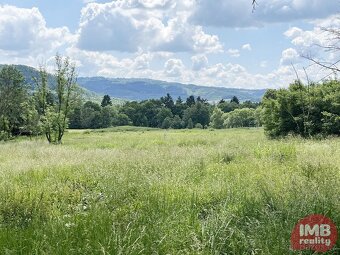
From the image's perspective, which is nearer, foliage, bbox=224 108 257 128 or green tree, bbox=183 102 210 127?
foliage, bbox=224 108 257 128

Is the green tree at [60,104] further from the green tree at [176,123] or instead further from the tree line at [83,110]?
the green tree at [176,123]

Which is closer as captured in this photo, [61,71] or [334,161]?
[334,161]

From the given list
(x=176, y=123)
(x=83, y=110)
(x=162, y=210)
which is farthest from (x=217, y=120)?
(x=162, y=210)

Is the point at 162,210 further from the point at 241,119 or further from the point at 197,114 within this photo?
the point at 197,114

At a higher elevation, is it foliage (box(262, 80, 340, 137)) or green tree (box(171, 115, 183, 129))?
foliage (box(262, 80, 340, 137))

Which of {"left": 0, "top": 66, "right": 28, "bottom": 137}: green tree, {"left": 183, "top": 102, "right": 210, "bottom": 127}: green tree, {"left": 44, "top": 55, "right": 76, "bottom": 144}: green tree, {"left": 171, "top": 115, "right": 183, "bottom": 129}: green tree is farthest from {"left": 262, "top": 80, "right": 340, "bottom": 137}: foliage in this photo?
{"left": 183, "top": 102, "right": 210, "bottom": 127}: green tree

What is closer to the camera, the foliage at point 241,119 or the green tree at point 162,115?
the foliage at point 241,119

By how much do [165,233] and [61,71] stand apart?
115 ft

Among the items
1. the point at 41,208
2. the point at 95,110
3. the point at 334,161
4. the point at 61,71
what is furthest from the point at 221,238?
the point at 95,110

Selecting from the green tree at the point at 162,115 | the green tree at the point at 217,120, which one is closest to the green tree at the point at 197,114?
the green tree at the point at 217,120

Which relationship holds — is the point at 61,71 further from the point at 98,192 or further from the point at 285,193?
the point at 285,193

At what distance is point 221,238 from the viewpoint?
429 cm

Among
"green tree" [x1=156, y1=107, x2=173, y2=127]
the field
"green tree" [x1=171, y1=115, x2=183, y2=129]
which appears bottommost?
"green tree" [x1=171, y1=115, x2=183, y2=129]

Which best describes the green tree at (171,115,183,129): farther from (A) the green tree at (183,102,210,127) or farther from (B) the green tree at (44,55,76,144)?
(B) the green tree at (44,55,76,144)
